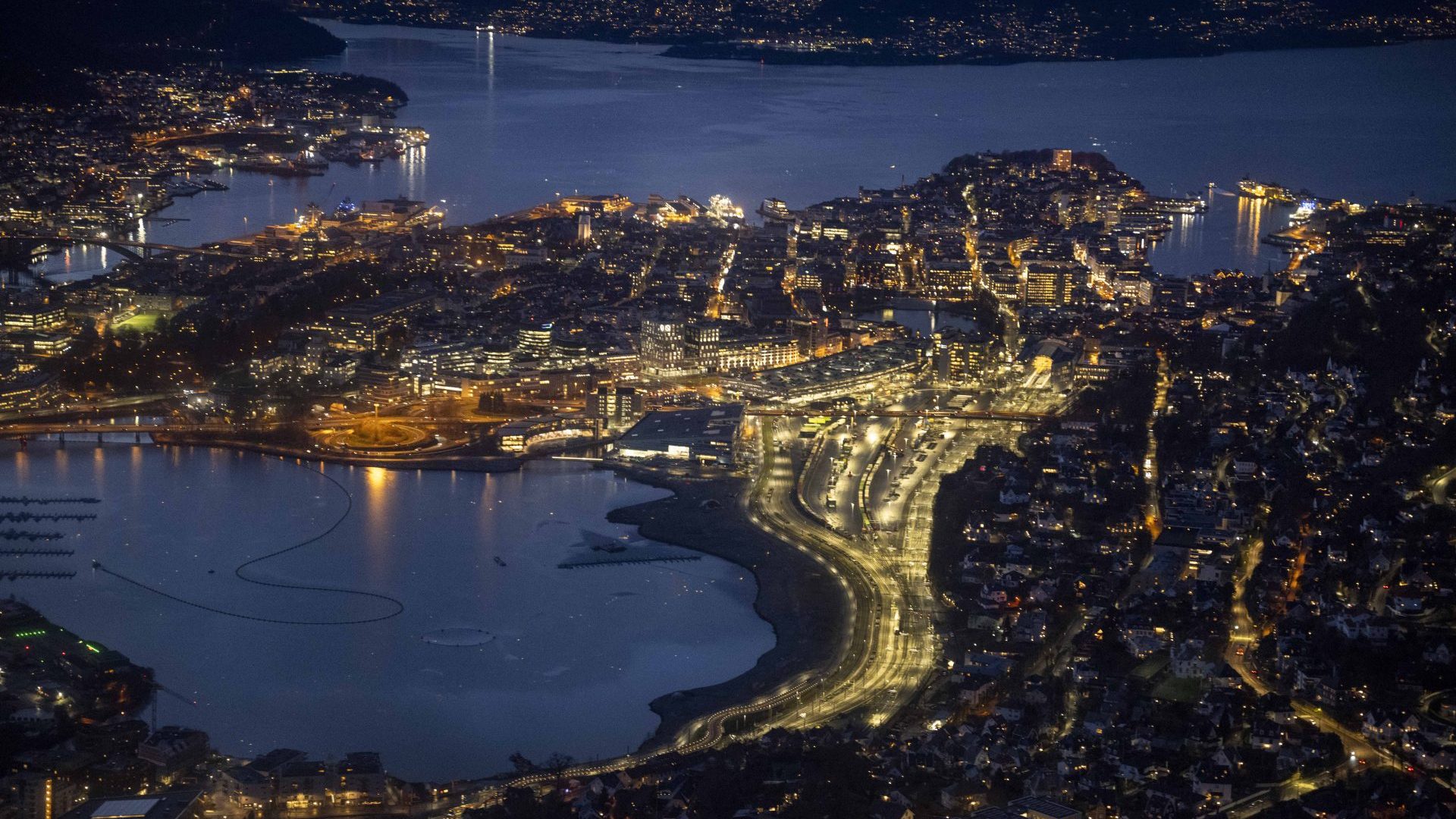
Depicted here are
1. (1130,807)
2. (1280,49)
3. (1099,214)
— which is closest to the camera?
(1130,807)

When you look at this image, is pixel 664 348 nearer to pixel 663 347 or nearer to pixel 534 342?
pixel 663 347

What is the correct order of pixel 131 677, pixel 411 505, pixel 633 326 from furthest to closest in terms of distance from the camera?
pixel 633 326 → pixel 411 505 → pixel 131 677

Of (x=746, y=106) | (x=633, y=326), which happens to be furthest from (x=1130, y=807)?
(x=746, y=106)

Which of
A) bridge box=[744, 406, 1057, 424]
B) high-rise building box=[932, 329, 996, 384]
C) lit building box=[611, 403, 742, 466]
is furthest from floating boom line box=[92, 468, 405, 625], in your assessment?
high-rise building box=[932, 329, 996, 384]

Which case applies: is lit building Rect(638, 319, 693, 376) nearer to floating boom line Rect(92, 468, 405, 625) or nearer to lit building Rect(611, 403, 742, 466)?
lit building Rect(611, 403, 742, 466)

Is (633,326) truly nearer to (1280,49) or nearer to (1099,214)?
(1099,214)

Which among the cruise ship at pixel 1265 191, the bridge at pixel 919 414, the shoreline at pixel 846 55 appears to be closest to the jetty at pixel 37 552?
the bridge at pixel 919 414

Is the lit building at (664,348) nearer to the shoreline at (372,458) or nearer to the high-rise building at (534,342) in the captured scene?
the high-rise building at (534,342)
